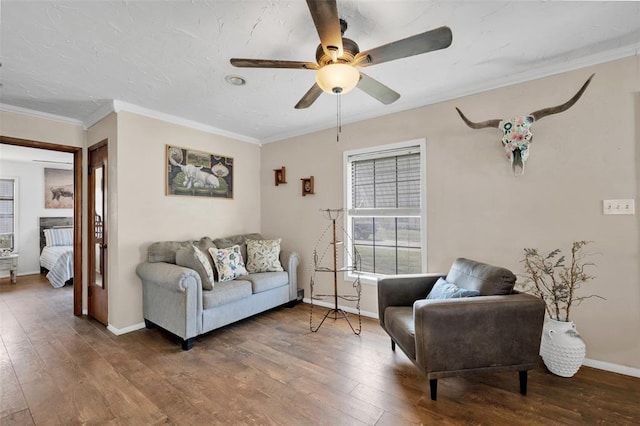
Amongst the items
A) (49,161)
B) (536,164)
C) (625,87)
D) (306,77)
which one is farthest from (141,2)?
(49,161)

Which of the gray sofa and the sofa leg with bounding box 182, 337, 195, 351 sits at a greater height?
the gray sofa

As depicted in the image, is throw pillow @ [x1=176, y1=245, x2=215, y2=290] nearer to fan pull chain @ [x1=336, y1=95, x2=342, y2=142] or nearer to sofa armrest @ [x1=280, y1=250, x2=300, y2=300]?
sofa armrest @ [x1=280, y1=250, x2=300, y2=300]

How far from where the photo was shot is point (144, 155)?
10.6ft

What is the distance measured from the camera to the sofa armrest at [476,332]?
Result: 1.82 metres

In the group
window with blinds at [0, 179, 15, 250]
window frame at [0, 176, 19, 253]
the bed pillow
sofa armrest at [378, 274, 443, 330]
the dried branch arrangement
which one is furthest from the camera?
the bed pillow

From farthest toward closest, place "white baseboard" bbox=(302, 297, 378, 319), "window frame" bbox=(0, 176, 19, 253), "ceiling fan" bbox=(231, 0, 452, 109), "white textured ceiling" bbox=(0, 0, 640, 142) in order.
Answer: "window frame" bbox=(0, 176, 19, 253) → "white baseboard" bbox=(302, 297, 378, 319) → "white textured ceiling" bbox=(0, 0, 640, 142) → "ceiling fan" bbox=(231, 0, 452, 109)

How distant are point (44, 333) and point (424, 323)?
3.83m

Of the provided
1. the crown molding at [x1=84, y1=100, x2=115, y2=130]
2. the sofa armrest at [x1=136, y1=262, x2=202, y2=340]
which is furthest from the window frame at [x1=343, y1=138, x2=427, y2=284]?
the crown molding at [x1=84, y1=100, x2=115, y2=130]

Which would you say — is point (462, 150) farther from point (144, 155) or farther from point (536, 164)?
point (144, 155)

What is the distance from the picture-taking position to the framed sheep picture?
11.5 feet

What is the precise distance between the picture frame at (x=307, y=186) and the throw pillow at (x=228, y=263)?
125 centimetres

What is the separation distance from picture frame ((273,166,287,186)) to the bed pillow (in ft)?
17.0

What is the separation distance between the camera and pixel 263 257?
3.71 metres

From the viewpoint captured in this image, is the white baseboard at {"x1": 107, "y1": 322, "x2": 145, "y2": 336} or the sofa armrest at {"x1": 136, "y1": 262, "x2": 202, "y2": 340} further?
the white baseboard at {"x1": 107, "y1": 322, "x2": 145, "y2": 336}
